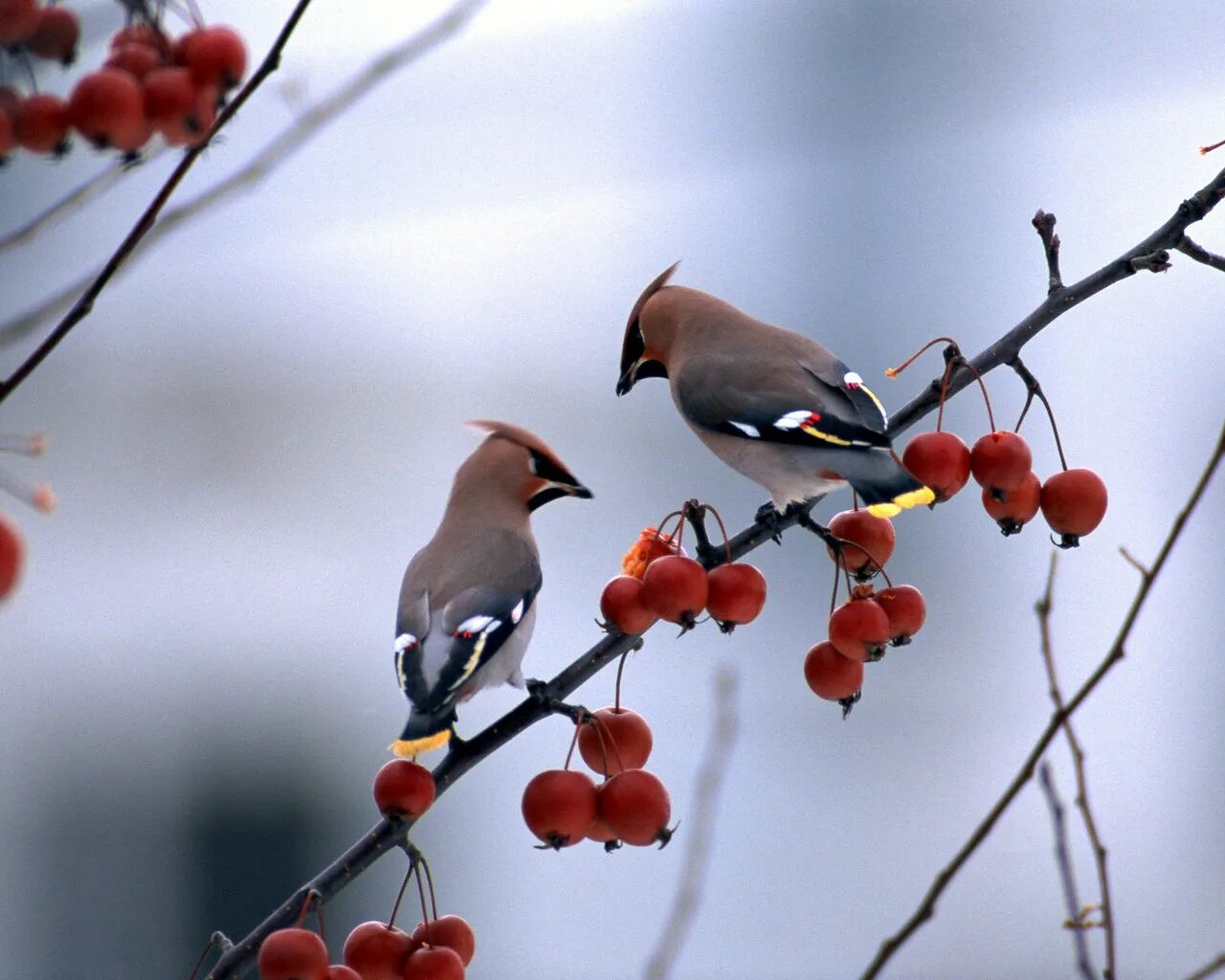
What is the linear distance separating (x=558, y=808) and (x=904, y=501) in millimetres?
600

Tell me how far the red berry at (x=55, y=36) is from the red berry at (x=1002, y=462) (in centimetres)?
113

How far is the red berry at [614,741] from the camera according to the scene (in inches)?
74.9

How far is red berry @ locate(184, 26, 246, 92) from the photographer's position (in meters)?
1.34

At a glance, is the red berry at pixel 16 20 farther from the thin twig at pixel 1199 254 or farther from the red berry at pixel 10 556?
the thin twig at pixel 1199 254

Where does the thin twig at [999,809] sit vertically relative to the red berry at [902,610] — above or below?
below

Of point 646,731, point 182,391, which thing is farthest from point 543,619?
point 646,731

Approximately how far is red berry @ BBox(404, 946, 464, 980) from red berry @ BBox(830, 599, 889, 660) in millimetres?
596

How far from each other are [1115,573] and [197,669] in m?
4.81

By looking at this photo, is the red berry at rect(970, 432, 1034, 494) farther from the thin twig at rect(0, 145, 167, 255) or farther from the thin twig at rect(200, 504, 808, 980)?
the thin twig at rect(0, 145, 167, 255)

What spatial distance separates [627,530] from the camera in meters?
8.66

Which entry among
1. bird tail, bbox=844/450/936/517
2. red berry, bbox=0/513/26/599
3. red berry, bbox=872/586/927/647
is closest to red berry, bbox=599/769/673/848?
red berry, bbox=872/586/927/647

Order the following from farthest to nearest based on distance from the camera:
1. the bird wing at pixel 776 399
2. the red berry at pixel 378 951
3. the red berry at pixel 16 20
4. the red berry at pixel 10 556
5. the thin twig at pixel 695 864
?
the bird wing at pixel 776 399
the red berry at pixel 378 951
the thin twig at pixel 695 864
the red berry at pixel 16 20
the red berry at pixel 10 556

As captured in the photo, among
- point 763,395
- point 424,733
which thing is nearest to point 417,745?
point 424,733

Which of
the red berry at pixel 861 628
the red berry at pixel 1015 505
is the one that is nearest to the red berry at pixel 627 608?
the red berry at pixel 861 628
